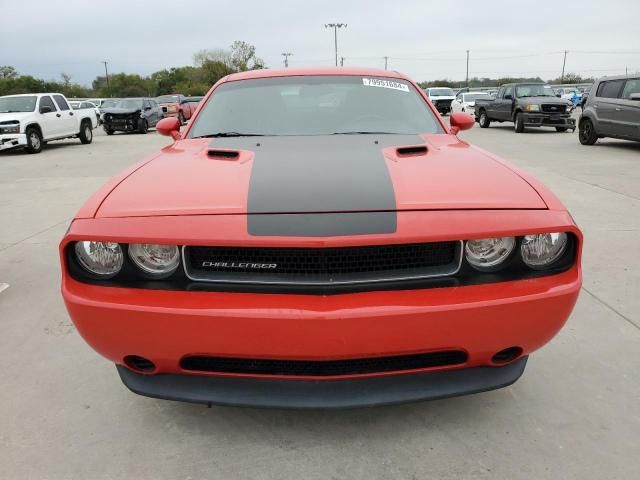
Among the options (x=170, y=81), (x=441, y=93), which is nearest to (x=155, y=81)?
(x=170, y=81)

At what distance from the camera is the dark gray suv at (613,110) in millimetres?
11062

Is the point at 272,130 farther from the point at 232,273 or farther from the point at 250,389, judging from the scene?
the point at 250,389

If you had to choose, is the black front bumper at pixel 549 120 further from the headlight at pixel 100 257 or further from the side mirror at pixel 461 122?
the headlight at pixel 100 257

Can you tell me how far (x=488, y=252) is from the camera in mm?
1835

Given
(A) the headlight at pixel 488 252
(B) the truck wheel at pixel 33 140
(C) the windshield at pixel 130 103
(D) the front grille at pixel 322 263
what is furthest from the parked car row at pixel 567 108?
(C) the windshield at pixel 130 103

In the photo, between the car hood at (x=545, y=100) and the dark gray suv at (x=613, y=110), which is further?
the car hood at (x=545, y=100)

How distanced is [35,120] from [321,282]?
49.2 ft

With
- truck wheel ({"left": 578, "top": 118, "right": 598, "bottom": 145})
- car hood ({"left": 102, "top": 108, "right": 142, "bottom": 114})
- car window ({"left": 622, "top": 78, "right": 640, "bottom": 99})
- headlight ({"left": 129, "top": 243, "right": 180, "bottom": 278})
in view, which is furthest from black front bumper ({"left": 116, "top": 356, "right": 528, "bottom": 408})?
car hood ({"left": 102, "top": 108, "right": 142, "bottom": 114})

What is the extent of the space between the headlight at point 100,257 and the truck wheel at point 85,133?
1662 centimetres

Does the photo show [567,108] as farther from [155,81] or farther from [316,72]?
[155,81]

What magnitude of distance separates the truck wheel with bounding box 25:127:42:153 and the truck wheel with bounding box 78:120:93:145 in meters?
2.37

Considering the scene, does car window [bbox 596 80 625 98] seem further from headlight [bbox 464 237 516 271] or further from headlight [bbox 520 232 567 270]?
headlight [bbox 464 237 516 271]

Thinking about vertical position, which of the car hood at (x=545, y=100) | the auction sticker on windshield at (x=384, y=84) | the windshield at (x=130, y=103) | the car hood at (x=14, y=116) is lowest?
the car hood at (x=545, y=100)

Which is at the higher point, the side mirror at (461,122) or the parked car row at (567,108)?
the side mirror at (461,122)
